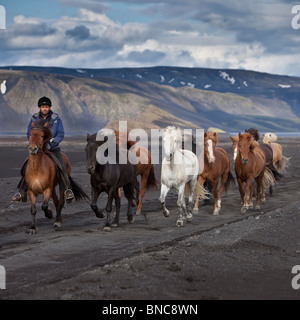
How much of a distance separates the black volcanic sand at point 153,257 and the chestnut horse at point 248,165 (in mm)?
1416

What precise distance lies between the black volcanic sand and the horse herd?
0.53 metres

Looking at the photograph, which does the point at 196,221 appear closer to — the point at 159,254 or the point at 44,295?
the point at 159,254

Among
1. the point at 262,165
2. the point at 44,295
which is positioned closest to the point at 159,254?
the point at 44,295

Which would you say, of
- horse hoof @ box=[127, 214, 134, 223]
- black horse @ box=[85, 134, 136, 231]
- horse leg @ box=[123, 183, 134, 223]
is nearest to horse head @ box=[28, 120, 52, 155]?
black horse @ box=[85, 134, 136, 231]

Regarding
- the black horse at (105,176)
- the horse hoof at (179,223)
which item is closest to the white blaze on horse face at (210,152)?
the black horse at (105,176)

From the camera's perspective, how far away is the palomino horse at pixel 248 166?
15.4m

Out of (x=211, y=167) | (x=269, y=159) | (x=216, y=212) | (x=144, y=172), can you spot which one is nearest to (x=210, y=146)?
(x=211, y=167)

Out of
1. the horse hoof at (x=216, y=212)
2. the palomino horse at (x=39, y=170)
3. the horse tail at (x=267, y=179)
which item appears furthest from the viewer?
the horse tail at (x=267, y=179)

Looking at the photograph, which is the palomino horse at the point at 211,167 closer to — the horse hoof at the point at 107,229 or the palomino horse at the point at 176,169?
the palomino horse at the point at 176,169

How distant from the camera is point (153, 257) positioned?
30.0ft

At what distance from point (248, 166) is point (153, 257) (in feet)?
24.4

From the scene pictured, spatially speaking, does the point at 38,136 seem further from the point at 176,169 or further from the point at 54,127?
the point at 176,169
